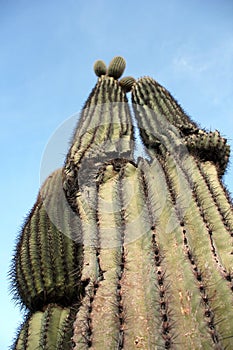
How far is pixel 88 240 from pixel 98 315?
683mm

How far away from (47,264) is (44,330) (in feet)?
2.03

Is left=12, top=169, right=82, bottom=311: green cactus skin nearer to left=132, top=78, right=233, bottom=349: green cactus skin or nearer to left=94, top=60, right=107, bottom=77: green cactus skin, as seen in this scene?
left=132, top=78, right=233, bottom=349: green cactus skin

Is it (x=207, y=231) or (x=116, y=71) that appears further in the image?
(x=116, y=71)

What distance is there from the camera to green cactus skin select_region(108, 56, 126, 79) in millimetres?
6508

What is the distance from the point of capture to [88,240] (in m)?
2.90

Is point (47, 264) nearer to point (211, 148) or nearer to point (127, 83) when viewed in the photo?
point (211, 148)

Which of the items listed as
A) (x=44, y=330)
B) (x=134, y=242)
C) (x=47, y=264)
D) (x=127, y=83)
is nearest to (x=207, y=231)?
(x=134, y=242)

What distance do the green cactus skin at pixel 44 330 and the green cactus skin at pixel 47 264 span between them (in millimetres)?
104

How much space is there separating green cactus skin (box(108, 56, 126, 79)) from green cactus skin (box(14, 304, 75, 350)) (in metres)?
3.73

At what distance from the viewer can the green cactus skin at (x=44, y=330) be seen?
11.7 feet

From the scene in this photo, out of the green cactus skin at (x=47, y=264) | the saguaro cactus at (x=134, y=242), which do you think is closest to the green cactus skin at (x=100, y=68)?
the saguaro cactus at (x=134, y=242)

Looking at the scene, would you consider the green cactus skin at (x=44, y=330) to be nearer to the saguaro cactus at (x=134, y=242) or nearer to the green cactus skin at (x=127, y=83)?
the saguaro cactus at (x=134, y=242)

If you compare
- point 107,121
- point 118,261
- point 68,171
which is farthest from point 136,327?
point 107,121

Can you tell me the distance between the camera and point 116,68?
650 centimetres
